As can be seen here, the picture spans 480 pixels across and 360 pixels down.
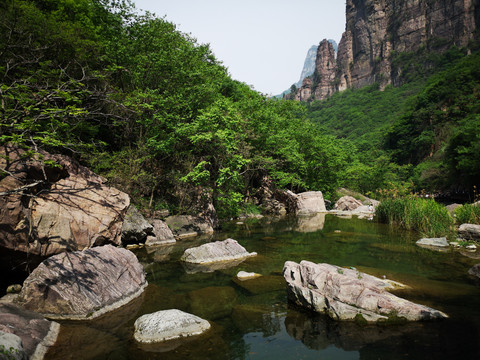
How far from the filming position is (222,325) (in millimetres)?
5742

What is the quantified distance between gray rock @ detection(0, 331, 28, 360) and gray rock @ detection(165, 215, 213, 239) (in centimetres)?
1107

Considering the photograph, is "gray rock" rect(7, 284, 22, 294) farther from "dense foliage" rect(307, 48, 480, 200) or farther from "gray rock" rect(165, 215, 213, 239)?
"dense foliage" rect(307, 48, 480, 200)

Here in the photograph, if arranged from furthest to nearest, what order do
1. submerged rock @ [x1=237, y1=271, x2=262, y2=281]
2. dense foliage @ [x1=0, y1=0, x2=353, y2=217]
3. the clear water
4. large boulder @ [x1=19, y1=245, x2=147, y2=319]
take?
1. dense foliage @ [x1=0, y1=0, x2=353, y2=217]
2. submerged rock @ [x1=237, y1=271, x2=262, y2=281]
3. large boulder @ [x1=19, y1=245, x2=147, y2=319]
4. the clear water

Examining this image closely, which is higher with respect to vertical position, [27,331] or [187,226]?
[187,226]

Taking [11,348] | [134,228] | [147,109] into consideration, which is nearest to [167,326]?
[11,348]

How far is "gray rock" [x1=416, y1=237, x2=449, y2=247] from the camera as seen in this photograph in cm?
1198

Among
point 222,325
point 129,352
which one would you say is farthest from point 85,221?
point 222,325

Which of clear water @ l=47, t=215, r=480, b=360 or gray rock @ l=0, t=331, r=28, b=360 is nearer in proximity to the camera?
gray rock @ l=0, t=331, r=28, b=360

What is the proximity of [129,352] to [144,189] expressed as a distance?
40.2ft

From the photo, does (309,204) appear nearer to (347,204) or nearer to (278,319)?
(347,204)

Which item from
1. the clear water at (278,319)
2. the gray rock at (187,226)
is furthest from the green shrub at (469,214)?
the gray rock at (187,226)

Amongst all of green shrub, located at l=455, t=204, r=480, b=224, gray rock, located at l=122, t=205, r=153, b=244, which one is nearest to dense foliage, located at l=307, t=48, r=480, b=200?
green shrub, located at l=455, t=204, r=480, b=224

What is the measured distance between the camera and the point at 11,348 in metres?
3.77

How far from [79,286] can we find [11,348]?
2.61 metres
